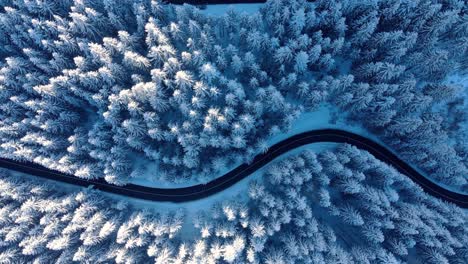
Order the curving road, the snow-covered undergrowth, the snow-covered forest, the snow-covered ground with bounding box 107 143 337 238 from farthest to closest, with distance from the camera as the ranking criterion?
1. the curving road
2. the snow-covered ground with bounding box 107 143 337 238
3. the snow-covered forest
4. the snow-covered undergrowth

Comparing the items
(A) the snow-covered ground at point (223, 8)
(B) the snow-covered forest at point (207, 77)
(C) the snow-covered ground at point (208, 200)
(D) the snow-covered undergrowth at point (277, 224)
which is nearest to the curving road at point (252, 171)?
(C) the snow-covered ground at point (208, 200)

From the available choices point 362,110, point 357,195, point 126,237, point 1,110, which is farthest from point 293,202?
point 1,110

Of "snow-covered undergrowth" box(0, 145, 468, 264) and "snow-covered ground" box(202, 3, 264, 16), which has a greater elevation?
"snow-covered ground" box(202, 3, 264, 16)

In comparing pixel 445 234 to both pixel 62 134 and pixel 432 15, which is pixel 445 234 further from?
pixel 62 134

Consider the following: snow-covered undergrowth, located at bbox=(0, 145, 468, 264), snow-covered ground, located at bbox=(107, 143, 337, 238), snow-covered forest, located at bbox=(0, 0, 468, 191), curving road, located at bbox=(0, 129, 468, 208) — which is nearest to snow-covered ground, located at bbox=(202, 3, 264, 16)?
snow-covered forest, located at bbox=(0, 0, 468, 191)

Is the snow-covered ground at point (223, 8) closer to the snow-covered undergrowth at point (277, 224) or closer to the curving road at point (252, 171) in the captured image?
the curving road at point (252, 171)

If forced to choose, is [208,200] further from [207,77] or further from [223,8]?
[223,8]

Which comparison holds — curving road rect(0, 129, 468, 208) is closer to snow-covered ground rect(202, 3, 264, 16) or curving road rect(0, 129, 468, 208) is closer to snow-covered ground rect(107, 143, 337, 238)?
snow-covered ground rect(107, 143, 337, 238)
